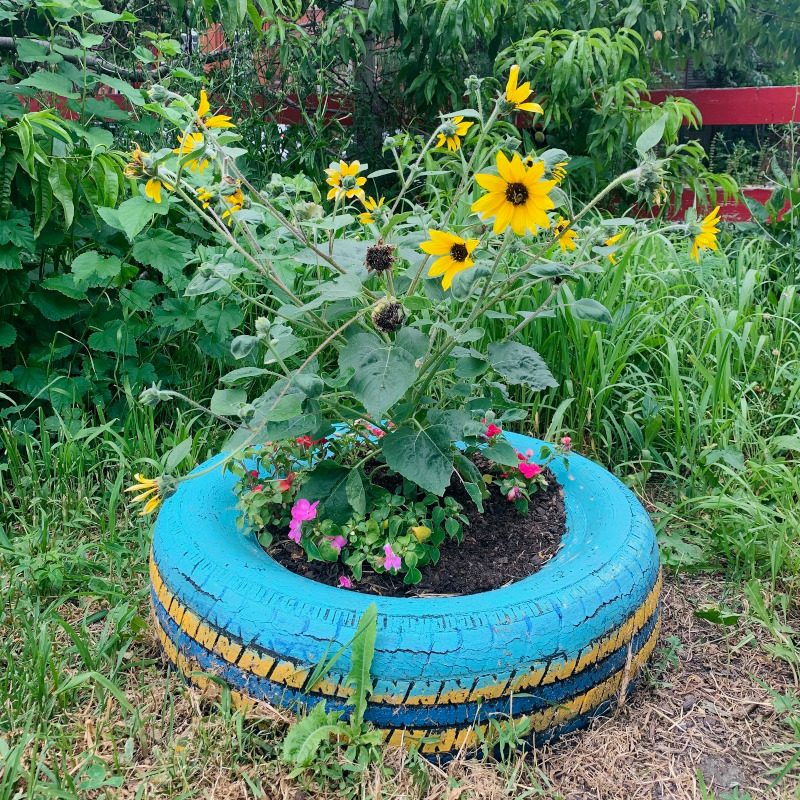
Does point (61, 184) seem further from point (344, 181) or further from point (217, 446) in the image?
point (344, 181)

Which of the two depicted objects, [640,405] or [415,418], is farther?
[640,405]

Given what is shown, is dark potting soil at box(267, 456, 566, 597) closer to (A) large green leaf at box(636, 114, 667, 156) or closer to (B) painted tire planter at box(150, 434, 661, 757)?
(B) painted tire planter at box(150, 434, 661, 757)

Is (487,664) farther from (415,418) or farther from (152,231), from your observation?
(152,231)

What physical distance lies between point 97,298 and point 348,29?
1.93 m

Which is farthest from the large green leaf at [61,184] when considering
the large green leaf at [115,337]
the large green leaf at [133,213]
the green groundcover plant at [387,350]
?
the green groundcover plant at [387,350]

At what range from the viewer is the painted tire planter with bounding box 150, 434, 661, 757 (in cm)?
109

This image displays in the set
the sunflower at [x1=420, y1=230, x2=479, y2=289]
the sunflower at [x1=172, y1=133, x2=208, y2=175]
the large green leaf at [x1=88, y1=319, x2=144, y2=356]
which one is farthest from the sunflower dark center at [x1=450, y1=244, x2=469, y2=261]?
the large green leaf at [x1=88, y1=319, x2=144, y2=356]

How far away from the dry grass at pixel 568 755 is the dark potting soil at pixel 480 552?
0.28 metres

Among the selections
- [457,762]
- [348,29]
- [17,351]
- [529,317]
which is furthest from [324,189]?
[457,762]

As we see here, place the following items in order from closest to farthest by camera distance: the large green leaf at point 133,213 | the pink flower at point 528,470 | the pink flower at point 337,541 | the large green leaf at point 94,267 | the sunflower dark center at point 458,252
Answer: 1. the sunflower dark center at point 458,252
2. the pink flower at point 337,541
3. the pink flower at point 528,470
4. the large green leaf at point 133,213
5. the large green leaf at point 94,267

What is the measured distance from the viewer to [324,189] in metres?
3.51

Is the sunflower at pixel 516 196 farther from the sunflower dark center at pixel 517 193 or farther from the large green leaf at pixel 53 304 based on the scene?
the large green leaf at pixel 53 304

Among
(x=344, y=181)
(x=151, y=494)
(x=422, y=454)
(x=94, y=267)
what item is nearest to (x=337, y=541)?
(x=422, y=454)

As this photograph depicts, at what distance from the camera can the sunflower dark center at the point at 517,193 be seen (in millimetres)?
997
